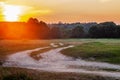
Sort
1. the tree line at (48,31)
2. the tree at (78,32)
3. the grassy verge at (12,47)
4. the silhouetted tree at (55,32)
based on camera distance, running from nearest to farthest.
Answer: the grassy verge at (12,47), the tree line at (48,31), the silhouetted tree at (55,32), the tree at (78,32)

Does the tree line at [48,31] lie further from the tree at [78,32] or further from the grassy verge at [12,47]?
the grassy verge at [12,47]

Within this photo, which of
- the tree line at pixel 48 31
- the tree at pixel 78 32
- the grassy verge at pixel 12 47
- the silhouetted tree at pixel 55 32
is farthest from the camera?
the tree at pixel 78 32

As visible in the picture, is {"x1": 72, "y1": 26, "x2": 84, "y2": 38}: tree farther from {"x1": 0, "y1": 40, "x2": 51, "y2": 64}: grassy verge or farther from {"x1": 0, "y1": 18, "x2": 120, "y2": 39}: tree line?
{"x1": 0, "y1": 40, "x2": 51, "y2": 64}: grassy verge

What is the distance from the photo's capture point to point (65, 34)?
160750mm

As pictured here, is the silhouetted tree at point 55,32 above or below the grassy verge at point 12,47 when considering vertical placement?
below

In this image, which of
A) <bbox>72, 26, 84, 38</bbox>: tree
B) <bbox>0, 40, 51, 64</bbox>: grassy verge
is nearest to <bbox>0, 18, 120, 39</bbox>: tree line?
A: <bbox>72, 26, 84, 38</bbox>: tree

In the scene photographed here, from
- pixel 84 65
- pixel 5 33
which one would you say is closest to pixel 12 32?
pixel 5 33

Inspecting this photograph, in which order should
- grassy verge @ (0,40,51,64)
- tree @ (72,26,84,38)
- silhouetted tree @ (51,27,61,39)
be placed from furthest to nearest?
tree @ (72,26,84,38), silhouetted tree @ (51,27,61,39), grassy verge @ (0,40,51,64)

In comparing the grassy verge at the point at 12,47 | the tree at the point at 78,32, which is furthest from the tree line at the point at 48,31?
the grassy verge at the point at 12,47

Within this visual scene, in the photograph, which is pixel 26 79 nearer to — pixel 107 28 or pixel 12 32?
pixel 107 28

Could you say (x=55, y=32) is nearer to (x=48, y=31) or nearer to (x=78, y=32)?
(x=48, y=31)

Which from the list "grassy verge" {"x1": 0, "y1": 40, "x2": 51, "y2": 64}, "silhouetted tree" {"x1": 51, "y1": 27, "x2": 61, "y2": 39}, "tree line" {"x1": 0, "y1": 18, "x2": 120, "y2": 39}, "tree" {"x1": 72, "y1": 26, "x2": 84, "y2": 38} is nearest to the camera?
"grassy verge" {"x1": 0, "y1": 40, "x2": 51, "y2": 64}

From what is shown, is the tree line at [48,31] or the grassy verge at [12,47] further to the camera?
the tree line at [48,31]

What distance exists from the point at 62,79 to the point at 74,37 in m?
132
